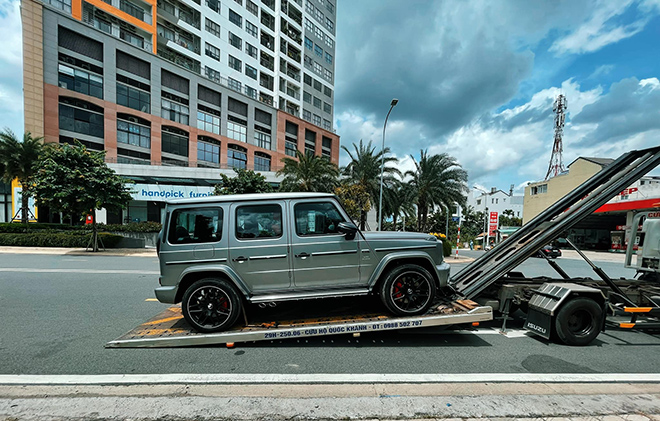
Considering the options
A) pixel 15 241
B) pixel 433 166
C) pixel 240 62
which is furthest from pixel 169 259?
pixel 240 62

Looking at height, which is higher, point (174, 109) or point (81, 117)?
point (174, 109)

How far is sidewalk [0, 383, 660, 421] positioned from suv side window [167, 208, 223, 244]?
191 cm

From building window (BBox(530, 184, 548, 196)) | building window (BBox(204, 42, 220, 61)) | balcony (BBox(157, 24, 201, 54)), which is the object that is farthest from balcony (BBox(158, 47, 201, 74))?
building window (BBox(530, 184, 548, 196))

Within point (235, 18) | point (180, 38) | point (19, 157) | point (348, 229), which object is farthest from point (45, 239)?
point (235, 18)

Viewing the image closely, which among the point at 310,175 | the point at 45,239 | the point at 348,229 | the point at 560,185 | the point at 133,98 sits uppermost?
the point at 133,98

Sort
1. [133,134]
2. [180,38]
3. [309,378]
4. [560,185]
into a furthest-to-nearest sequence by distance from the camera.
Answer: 1. [180,38]
2. [560,185]
3. [133,134]
4. [309,378]

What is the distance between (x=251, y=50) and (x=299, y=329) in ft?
172

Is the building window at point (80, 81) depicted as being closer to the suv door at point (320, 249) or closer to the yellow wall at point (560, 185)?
the suv door at point (320, 249)

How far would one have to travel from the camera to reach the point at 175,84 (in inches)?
1569

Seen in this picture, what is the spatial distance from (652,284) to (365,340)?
563cm

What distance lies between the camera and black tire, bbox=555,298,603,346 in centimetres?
Result: 461

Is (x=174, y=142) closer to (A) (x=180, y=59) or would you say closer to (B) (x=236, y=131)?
(B) (x=236, y=131)

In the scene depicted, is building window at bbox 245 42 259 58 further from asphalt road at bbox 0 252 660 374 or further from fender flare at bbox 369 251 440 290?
fender flare at bbox 369 251 440 290

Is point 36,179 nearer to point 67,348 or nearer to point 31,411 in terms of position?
point 67,348
